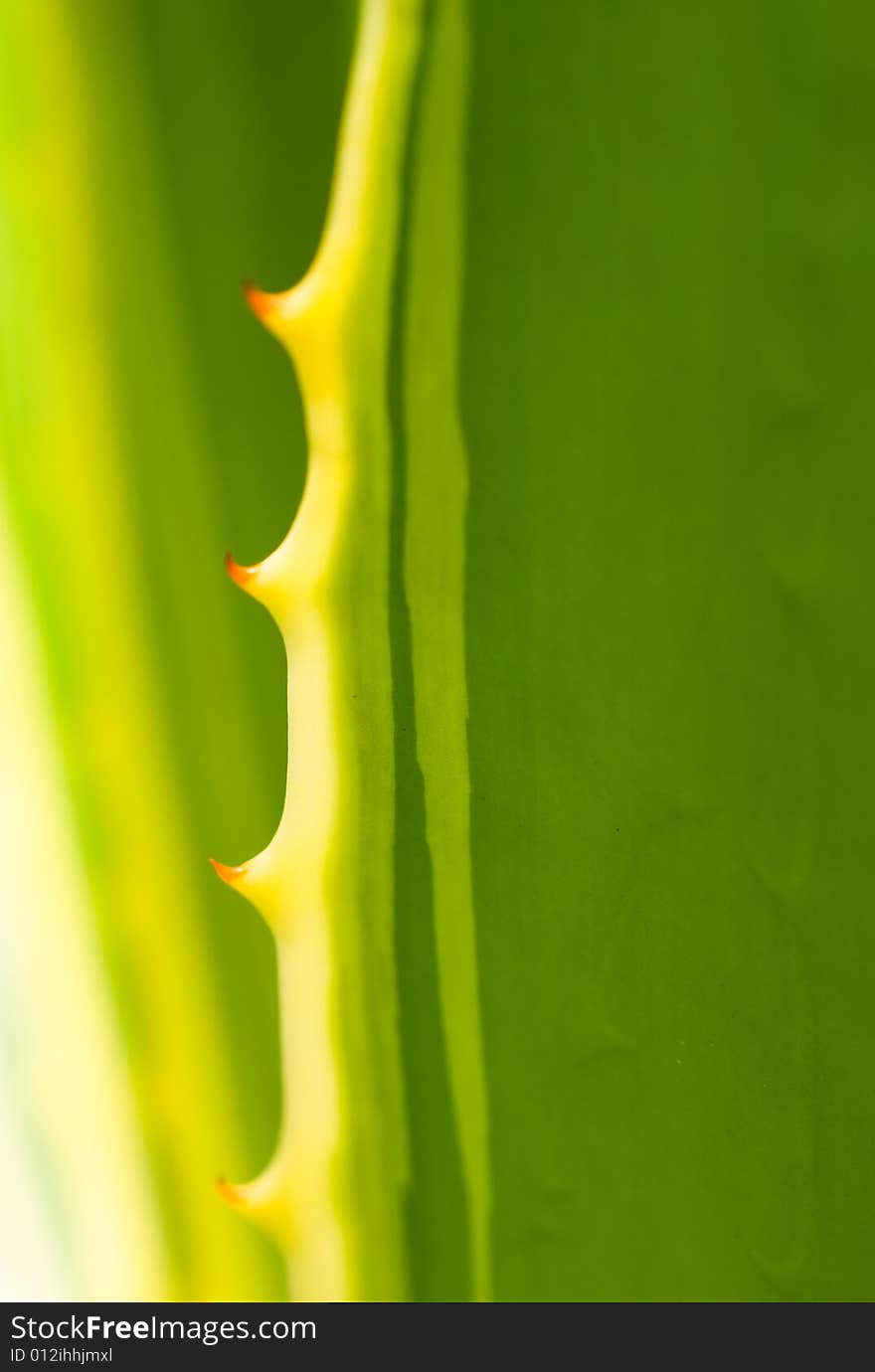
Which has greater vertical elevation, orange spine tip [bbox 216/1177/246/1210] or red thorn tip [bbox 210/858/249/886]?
red thorn tip [bbox 210/858/249/886]

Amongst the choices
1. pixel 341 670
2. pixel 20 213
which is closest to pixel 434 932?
pixel 341 670

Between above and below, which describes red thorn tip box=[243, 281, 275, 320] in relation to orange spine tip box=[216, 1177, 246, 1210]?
above

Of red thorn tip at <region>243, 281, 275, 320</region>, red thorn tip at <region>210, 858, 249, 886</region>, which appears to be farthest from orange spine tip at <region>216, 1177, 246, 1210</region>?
red thorn tip at <region>243, 281, 275, 320</region>

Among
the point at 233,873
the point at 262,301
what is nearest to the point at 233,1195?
the point at 233,873

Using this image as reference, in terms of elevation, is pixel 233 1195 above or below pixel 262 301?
below

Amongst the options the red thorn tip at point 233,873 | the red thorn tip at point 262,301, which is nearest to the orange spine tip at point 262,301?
the red thorn tip at point 262,301

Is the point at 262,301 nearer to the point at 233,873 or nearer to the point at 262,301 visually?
the point at 262,301

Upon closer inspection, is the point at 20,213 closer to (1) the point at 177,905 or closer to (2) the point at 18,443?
(2) the point at 18,443

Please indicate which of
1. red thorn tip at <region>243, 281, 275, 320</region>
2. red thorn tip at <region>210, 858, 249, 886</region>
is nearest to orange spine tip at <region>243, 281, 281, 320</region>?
red thorn tip at <region>243, 281, 275, 320</region>

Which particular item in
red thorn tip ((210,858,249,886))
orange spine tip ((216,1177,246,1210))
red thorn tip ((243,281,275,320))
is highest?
red thorn tip ((243,281,275,320))

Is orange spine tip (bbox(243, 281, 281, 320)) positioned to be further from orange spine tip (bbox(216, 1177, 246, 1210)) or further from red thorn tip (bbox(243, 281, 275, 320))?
orange spine tip (bbox(216, 1177, 246, 1210))

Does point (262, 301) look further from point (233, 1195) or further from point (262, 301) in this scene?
point (233, 1195)
